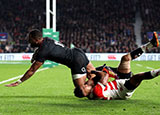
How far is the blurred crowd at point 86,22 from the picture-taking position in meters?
35.8

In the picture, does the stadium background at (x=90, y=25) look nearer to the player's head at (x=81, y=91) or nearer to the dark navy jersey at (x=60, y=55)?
the dark navy jersey at (x=60, y=55)

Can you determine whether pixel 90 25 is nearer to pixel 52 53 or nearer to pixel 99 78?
pixel 99 78

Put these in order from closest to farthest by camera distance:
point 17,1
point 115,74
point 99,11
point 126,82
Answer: point 126,82 → point 115,74 → point 99,11 → point 17,1

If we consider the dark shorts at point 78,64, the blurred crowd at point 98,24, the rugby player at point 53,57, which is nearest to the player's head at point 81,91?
the rugby player at point 53,57

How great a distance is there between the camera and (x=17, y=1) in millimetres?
48188

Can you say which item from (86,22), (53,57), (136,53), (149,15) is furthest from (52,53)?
(149,15)

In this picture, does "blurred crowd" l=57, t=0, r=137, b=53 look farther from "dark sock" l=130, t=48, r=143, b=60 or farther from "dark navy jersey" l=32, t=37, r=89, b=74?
"dark navy jersey" l=32, t=37, r=89, b=74

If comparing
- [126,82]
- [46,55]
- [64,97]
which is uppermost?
[46,55]

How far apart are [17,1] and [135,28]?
57.7ft

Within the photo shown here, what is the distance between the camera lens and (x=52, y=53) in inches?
274

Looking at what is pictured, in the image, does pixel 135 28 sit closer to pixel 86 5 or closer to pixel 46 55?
pixel 86 5

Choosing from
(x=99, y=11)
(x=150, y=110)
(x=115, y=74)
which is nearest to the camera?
(x=150, y=110)

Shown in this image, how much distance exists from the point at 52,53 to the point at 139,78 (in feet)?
6.16

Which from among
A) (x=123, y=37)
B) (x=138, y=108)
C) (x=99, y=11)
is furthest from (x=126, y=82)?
(x=99, y=11)
